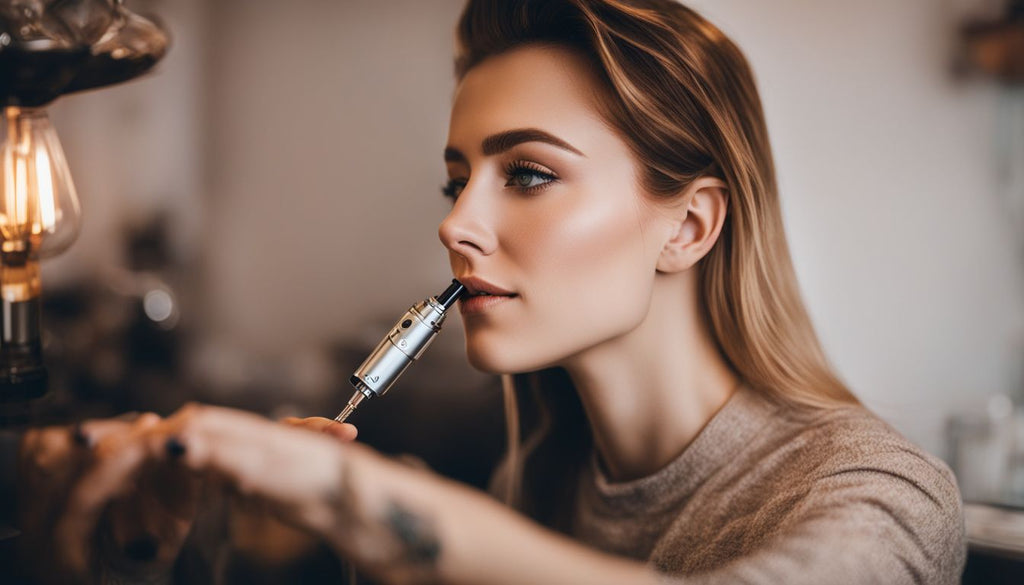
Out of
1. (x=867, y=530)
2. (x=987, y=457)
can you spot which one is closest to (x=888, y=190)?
(x=987, y=457)

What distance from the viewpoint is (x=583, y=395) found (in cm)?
95

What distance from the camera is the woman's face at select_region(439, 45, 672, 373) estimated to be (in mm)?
787

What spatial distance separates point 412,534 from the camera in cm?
43

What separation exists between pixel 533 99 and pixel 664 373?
0.33 m

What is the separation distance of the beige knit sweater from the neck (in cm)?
3

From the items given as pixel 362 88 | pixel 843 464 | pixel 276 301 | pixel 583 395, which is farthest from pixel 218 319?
pixel 843 464

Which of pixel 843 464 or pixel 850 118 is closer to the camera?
pixel 843 464

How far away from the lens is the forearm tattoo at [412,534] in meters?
0.43

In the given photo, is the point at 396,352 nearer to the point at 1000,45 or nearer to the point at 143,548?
the point at 143,548

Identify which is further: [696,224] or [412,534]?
[696,224]

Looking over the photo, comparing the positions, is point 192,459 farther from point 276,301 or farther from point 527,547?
point 276,301

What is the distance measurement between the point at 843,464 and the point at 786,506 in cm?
6

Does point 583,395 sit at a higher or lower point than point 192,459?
lower

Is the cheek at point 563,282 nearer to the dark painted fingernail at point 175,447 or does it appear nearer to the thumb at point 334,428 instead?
the thumb at point 334,428
